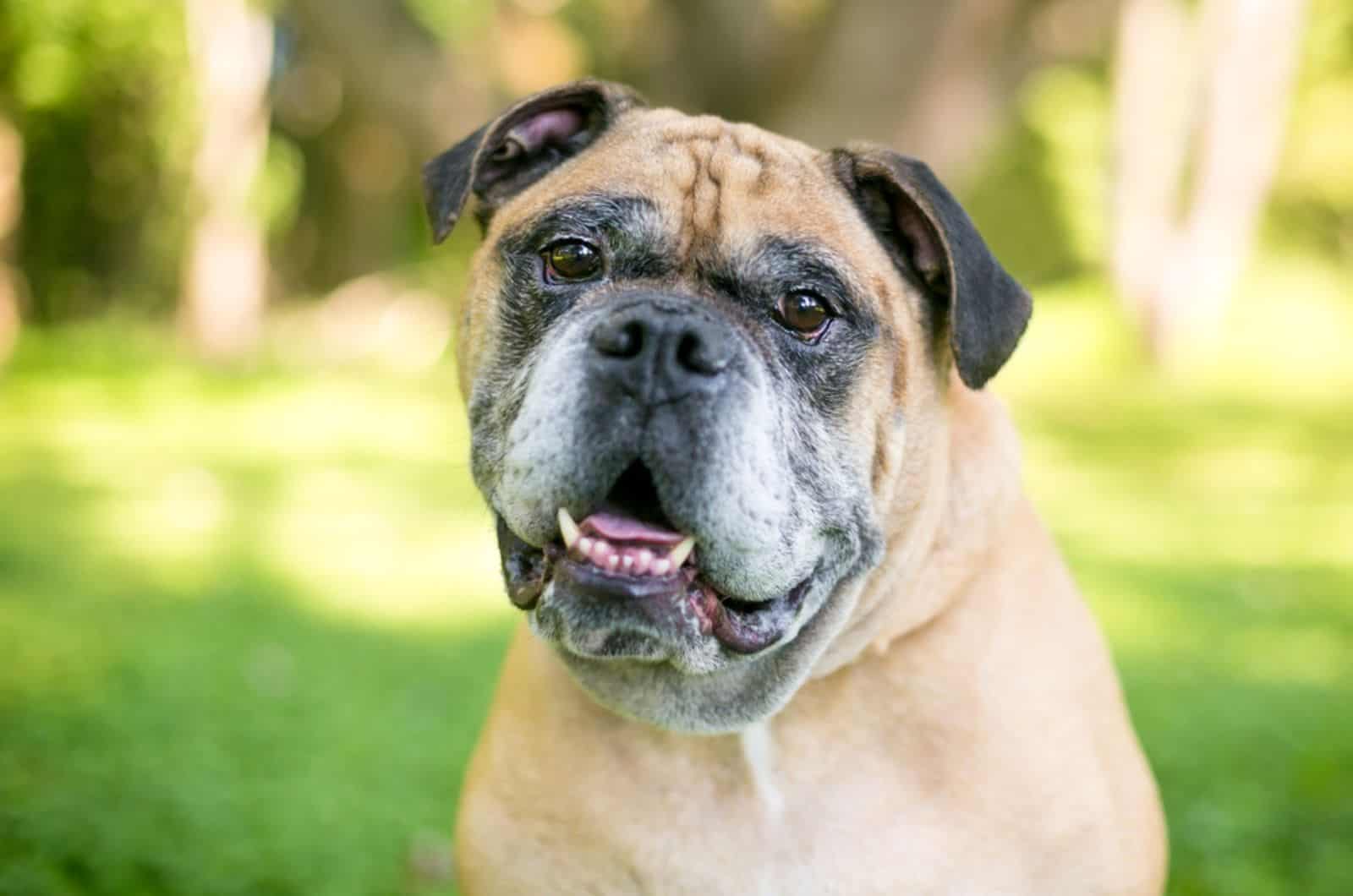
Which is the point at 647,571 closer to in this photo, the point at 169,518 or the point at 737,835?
the point at 737,835

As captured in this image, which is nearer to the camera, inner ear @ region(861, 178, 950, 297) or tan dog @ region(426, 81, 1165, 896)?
tan dog @ region(426, 81, 1165, 896)

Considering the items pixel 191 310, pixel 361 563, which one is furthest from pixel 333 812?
pixel 191 310

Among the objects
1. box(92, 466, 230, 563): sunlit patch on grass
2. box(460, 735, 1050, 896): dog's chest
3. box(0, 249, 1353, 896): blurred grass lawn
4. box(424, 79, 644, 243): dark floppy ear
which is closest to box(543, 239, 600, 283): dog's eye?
box(424, 79, 644, 243): dark floppy ear

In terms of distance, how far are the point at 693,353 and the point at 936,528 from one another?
2.68 ft

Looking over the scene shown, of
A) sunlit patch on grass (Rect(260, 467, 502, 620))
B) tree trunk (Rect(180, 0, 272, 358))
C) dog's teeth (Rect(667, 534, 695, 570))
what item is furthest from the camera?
tree trunk (Rect(180, 0, 272, 358))

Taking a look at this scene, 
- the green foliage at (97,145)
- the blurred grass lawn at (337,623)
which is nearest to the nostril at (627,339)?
the blurred grass lawn at (337,623)

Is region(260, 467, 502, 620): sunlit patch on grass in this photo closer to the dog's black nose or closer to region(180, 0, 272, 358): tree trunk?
the dog's black nose

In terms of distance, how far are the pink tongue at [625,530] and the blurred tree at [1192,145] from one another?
1597cm

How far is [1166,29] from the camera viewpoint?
20547 millimetres

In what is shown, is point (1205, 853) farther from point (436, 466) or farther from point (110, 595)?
point (436, 466)

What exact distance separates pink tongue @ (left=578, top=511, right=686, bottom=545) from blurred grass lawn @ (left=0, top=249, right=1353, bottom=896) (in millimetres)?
1995

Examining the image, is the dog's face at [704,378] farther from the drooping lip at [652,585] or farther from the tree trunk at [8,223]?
the tree trunk at [8,223]

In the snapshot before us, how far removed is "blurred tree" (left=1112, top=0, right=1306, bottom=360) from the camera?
55.2 feet

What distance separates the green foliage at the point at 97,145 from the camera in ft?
17.1
